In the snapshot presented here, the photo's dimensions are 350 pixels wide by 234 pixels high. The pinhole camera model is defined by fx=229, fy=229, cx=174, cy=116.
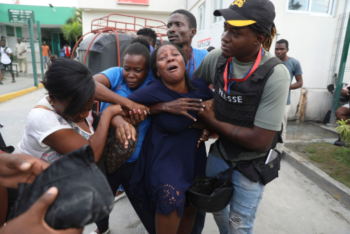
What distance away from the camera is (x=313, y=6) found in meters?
6.00

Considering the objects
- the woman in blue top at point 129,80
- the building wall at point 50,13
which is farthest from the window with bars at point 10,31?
the woman in blue top at point 129,80

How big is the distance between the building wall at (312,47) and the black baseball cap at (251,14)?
199 inches

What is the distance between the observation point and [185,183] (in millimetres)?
1543

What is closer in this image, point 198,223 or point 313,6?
point 198,223

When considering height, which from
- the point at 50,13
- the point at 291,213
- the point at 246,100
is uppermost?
the point at 50,13

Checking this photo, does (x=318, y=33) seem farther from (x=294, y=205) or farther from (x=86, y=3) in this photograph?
(x=86, y=3)

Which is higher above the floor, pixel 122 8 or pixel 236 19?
pixel 122 8

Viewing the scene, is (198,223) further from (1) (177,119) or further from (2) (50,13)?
(2) (50,13)

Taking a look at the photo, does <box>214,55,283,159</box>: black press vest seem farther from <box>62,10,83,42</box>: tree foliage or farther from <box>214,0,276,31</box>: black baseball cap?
<box>62,10,83,42</box>: tree foliage

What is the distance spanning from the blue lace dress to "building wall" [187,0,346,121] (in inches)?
203

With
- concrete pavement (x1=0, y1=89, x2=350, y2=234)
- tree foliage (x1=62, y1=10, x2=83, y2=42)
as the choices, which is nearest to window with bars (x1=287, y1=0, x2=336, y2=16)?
concrete pavement (x1=0, y1=89, x2=350, y2=234)

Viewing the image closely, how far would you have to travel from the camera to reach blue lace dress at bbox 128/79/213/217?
1.49 meters

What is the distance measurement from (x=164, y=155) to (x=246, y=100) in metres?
0.65

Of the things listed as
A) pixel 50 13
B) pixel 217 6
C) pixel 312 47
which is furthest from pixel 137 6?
pixel 312 47
